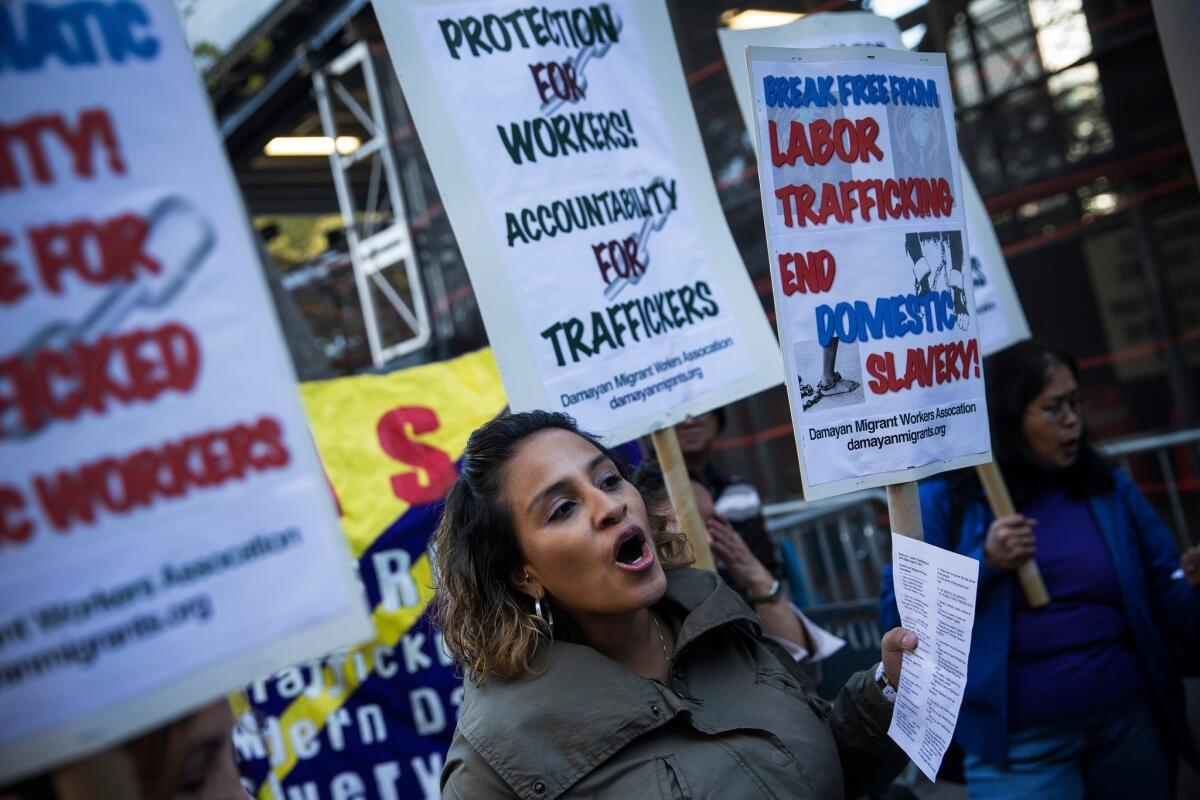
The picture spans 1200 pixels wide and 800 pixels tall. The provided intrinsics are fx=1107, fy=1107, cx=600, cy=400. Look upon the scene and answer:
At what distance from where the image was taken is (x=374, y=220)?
9.87 meters

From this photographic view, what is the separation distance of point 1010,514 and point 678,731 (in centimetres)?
145

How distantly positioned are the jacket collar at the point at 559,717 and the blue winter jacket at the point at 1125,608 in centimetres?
127

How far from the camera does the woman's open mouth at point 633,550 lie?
217cm

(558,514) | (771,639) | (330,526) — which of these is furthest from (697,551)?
(330,526)

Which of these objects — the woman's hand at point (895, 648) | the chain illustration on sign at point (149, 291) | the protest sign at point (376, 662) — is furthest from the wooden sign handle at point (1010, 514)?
the chain illustration on sign at point (149, 291)

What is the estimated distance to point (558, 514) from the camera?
88.4 inches

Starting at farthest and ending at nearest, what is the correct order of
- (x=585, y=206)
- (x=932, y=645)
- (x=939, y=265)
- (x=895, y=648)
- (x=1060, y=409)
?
1. (x=1060, y=409)
2. (x=585, y=206)
3. (x=939, y=265)
4. (x=895, y=648)
5. (x=932, y=645)

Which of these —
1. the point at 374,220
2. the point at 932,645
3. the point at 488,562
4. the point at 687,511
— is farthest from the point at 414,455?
the point at 374,220

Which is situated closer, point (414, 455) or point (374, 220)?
point (414, 455)

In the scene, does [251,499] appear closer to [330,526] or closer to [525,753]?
[330,526]

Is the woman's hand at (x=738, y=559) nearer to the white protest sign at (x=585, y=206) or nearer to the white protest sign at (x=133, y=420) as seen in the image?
the white protest sign at (x=585, y=206)

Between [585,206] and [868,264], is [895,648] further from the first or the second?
[585,206]

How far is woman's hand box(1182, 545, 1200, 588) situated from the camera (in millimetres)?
2986

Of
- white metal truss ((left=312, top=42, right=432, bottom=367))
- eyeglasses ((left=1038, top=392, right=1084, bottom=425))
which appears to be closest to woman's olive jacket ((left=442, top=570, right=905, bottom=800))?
eyeglasses ((left=1038, top=392, right=1084, bottom=425))
